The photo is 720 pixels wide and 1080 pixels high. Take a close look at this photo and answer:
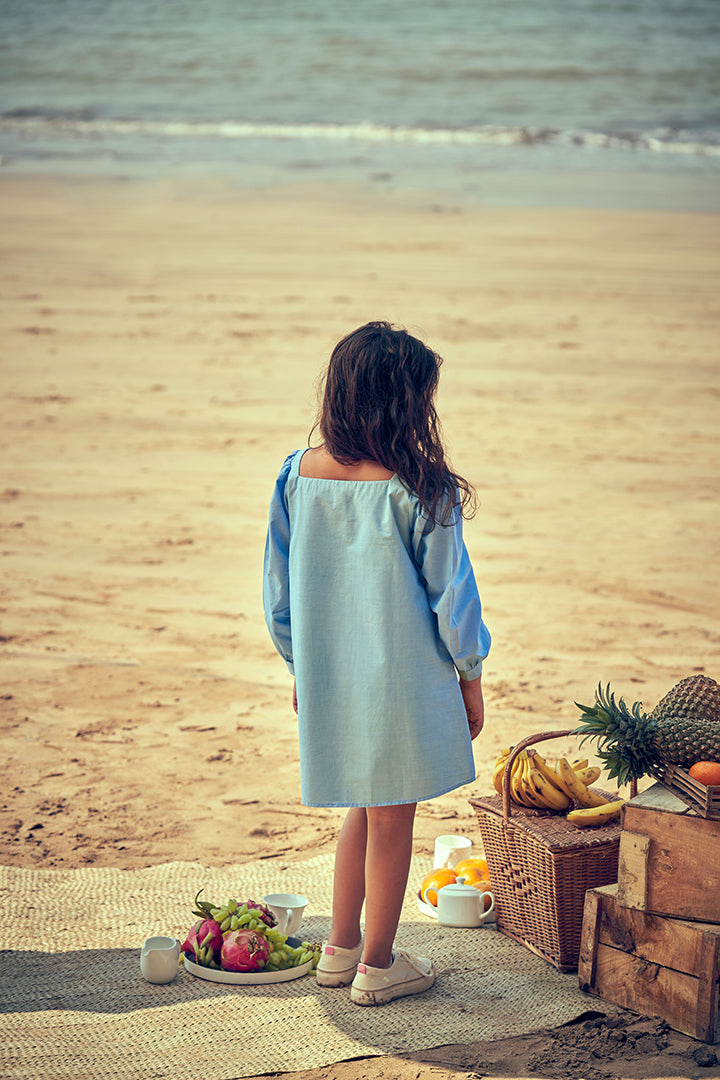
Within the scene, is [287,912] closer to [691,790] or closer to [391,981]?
[391,981]

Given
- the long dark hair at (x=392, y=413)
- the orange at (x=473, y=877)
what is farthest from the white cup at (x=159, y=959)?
the long dark hair at (x=392, y=413)

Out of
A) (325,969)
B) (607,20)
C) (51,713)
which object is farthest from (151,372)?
(607,20)

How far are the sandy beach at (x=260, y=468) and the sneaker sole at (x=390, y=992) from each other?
0.91 feet

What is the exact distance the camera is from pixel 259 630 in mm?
6430

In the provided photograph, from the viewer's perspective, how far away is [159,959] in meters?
3.28

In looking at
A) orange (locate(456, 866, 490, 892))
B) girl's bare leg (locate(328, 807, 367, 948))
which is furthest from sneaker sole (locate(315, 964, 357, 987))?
orange (locate(456, 866, 490, 892))

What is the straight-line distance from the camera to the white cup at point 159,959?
3.27 metres

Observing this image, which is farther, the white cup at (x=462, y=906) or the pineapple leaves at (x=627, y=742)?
the white cup at (x=462, y=906)

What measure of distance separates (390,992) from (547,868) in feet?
1.95

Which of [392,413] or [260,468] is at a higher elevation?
[392,413]

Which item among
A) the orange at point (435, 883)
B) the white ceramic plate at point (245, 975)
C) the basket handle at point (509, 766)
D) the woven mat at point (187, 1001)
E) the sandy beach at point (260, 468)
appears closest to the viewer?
the woven mat at point (187, 1001)

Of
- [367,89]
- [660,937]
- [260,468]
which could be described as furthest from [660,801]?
[367,89]

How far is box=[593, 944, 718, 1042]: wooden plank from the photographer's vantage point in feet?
9.90

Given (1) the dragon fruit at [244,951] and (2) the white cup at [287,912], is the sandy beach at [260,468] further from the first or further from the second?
(2) the white cup at [287,912]
